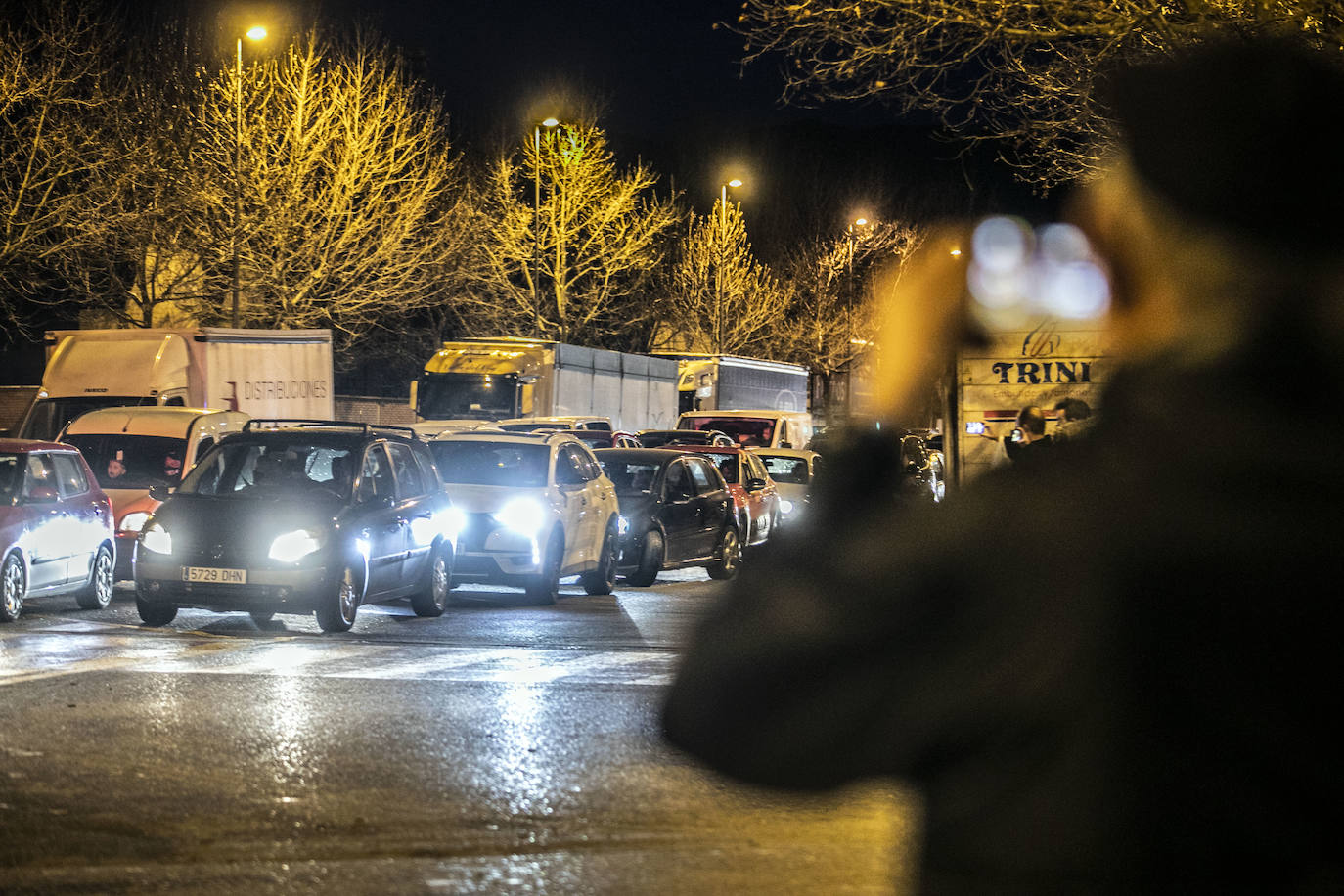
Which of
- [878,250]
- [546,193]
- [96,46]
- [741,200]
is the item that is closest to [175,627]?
[96,46]

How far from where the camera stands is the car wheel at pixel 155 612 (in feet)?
43.0

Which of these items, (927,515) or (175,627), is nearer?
Answer: (927,515)

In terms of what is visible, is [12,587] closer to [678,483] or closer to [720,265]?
[678,483]

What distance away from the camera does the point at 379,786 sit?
6883 mm

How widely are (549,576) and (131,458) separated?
5.21m

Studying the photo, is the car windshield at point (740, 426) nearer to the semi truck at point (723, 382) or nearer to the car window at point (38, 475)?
the semi truck at point (723, 382)

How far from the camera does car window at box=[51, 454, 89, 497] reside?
1473cm

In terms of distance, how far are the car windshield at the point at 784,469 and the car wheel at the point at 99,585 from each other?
12.3 meters

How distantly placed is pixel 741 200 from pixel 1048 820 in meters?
66.7

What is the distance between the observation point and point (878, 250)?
61562 millimetres

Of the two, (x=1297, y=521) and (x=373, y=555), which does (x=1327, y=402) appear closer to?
(x=1297, y=521)

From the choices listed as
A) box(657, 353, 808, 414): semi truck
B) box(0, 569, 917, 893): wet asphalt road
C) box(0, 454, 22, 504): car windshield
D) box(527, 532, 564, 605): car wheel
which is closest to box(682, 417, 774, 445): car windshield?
box(657, 353, 808, 414): semi truck

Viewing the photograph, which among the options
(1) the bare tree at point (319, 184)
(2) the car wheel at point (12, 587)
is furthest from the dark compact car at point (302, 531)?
(1) the bare tree at point (319, 184)

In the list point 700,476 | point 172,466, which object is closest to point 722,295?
point 700,476
